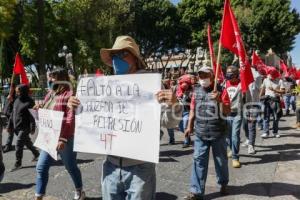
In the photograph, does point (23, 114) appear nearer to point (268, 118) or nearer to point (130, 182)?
point (130, 182)

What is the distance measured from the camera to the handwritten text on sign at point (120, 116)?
3.23 metres

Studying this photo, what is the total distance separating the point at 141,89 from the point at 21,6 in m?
37.8

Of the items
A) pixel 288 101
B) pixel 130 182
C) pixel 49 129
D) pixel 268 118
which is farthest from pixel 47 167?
pixel 288 101

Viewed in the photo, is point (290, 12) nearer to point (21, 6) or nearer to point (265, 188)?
point (21, 6)

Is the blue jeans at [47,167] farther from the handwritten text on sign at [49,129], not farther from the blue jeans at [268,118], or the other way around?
the blue jeans at [268,118]

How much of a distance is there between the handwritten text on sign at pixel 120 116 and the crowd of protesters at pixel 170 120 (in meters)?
0.08

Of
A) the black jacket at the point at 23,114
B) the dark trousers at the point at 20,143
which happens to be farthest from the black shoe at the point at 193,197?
the black jacket at the point at 23,114

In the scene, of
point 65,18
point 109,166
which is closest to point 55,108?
point 109,166

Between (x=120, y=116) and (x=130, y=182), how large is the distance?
1.65 feet

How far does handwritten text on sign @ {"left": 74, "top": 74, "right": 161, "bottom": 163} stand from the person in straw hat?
0.26ft

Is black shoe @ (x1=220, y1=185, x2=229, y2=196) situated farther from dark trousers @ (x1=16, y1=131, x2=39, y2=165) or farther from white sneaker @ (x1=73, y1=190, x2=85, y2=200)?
dark trousers @ (x1=16, y1=131, x2=39, y2=165)

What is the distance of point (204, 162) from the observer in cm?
564

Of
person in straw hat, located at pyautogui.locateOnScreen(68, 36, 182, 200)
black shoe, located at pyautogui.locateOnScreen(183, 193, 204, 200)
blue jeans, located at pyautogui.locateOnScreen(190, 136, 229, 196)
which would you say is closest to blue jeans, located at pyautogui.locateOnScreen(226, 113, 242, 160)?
blue jeans, located at pyautogui.locateOnScreen(190, 136, 229, 196)

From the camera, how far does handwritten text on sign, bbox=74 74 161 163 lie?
3232 mm
